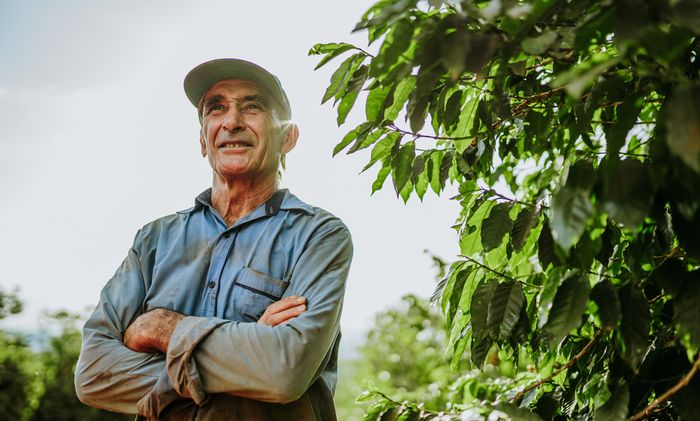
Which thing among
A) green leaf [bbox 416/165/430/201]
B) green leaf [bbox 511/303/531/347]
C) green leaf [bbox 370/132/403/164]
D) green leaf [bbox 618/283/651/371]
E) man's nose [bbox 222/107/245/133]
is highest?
man's nose [bbox 222/107/245/133]

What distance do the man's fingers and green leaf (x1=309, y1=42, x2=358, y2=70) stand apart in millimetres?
664

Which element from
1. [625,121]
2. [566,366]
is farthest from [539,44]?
[566,366]

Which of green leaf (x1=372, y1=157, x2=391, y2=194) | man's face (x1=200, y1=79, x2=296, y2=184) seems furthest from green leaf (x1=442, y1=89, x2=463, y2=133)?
man's face (x1=200, y1=79, x2=296, y2=184)

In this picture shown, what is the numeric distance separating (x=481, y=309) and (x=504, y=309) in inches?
2.3

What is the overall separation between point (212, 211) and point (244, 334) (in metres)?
0.58

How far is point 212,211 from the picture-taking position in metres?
1.68

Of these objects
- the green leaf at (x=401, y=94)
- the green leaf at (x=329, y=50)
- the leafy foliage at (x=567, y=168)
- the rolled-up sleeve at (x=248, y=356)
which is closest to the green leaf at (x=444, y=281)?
the leafy foliage at (x=567, y=168)

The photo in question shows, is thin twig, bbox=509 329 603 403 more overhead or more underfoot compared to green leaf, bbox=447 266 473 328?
more underfoot

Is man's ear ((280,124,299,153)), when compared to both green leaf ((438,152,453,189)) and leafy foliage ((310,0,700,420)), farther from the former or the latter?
green leaf ((438,152,453,189))

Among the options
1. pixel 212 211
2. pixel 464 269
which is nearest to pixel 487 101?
pixel 464 269

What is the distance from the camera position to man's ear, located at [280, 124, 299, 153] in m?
1.79

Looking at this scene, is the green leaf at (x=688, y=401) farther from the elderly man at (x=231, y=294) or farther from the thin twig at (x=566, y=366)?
the elderly man at (x=231, y=294)

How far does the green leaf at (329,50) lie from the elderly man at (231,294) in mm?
484

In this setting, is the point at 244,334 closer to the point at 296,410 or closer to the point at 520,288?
the point at 296,410
